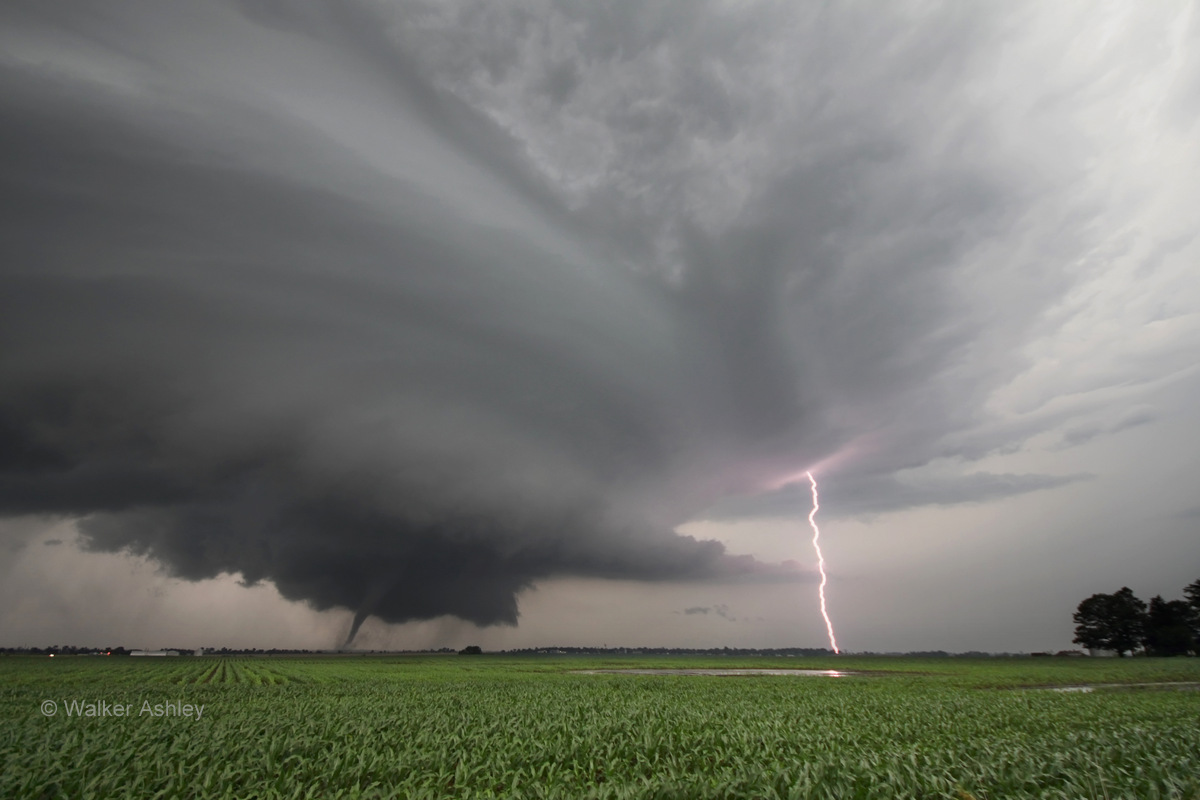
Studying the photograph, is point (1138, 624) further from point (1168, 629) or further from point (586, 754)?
point (586, 754)

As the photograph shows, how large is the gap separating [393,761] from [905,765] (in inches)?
→ 466

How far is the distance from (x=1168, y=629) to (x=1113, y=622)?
13481 mm

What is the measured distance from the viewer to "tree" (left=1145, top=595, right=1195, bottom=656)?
13400 centimetres

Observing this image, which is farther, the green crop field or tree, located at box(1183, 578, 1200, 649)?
tree, located at box(1183, 578, 1200, 649)

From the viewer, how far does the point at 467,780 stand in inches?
490

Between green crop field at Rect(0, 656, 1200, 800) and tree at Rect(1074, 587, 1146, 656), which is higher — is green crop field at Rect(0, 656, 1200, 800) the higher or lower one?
the lower one

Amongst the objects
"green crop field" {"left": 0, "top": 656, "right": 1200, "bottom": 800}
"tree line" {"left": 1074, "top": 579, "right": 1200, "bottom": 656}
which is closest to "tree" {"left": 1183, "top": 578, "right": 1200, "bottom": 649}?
"tree line" {"left": 1074, "top": 579, "right": 1200, "bottom": 656}

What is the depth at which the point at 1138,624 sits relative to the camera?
14600 cm

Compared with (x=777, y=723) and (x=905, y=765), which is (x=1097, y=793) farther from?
(x=777, y=723)

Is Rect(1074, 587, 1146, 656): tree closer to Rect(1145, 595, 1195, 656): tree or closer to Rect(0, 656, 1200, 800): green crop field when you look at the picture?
Rect(1145, 595, 1195, 656): tree

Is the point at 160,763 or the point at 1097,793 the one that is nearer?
the point at 1097,793

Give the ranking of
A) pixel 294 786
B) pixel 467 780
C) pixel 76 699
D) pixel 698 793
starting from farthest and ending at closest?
pixel 76 699 → pixel 467 780 → pixel 294 786 → pixel 698 793

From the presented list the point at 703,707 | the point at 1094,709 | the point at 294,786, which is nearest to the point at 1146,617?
the point at 1094,709

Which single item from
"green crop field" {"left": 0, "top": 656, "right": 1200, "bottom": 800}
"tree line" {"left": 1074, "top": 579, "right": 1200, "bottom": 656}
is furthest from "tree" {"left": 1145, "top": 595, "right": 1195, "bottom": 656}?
"green crop field" {"left": 0, "top": 656, "right": 1200, "bottom": 800}
